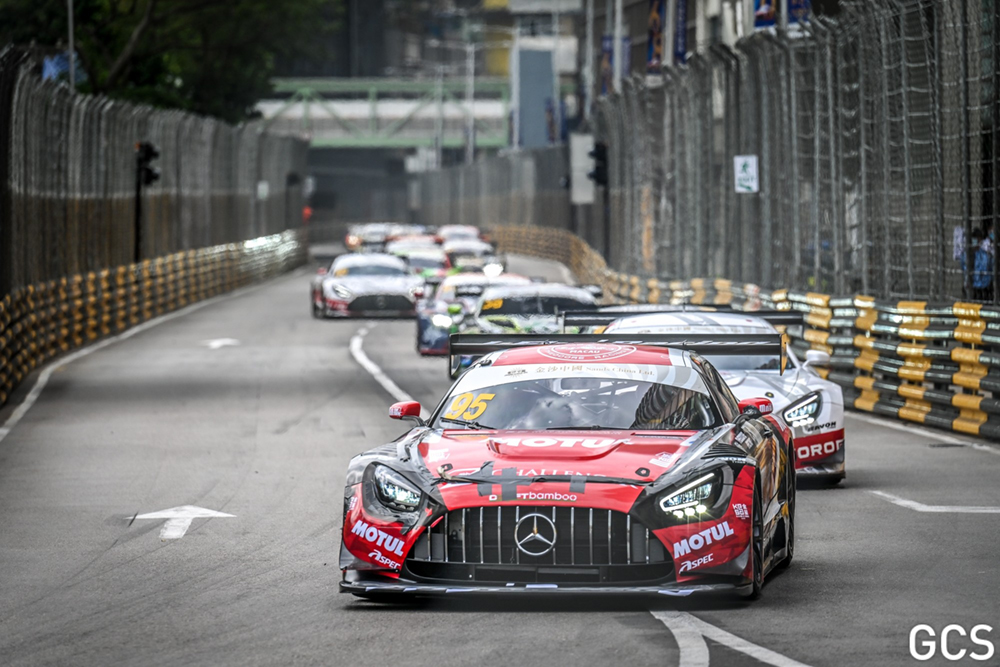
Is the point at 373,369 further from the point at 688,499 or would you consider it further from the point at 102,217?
the point at 688,499

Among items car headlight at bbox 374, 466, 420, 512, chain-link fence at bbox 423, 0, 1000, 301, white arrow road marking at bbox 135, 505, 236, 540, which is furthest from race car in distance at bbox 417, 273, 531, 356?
car headlight at bbox 374, 466, 420, 512

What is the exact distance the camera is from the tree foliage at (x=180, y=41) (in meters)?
61.0

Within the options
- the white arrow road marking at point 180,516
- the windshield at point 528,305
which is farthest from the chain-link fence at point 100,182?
the white arrow road marking at point 180,516

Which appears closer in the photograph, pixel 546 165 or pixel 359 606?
pixel 359 606

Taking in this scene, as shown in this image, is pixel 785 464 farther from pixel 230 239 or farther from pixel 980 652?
pixel 230 239

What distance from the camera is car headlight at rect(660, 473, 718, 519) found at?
8.50 metres

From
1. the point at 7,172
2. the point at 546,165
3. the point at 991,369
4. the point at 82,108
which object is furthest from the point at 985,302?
the point at 546,165

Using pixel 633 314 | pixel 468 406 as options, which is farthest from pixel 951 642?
pixel 633 314

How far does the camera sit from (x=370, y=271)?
42250 mm

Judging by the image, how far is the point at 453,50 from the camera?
167875 millimetres

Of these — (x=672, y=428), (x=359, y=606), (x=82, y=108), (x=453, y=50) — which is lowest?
(x=359, y=606)

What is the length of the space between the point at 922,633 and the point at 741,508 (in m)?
1.07

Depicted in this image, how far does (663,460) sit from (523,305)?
1645 centimetres

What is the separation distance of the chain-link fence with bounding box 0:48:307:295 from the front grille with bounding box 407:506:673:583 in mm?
16265
